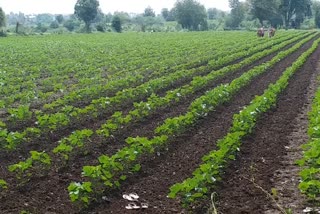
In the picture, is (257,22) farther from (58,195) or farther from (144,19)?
(58,195)

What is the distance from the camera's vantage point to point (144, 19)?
13550 centimetres

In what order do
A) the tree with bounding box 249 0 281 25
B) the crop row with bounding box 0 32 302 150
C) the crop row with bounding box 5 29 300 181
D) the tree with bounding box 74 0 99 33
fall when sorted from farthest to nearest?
the tree with bounding box 74 0 99 33, the tree with bounding box 249 0 281 25, the crop row with bounding box 0 32 302 150, the crop row with bounding box 5 29 300 181

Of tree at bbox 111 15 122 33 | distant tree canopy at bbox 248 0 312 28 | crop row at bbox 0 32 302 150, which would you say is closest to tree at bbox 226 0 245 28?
distant tree canopy at bbox 248 0 312 28

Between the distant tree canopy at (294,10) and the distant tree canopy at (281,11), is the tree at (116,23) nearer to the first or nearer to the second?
the distant tree canopy at (281,11)

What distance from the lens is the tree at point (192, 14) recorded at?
345 feet

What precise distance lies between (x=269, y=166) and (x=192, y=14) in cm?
9955

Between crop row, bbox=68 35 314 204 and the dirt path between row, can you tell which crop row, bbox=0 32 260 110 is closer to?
crop row, bbox=68 35 314 204

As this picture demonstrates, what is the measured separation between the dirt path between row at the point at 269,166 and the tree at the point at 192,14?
93.6 metres

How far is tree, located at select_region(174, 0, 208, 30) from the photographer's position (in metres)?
105

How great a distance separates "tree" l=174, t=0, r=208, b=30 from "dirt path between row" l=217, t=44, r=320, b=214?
93.6 metres

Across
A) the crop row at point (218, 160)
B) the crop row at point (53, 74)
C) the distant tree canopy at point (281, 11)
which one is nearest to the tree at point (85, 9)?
the distant tree canopy at point (281, 11)

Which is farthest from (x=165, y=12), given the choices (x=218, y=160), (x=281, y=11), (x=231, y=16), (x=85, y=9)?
(x=218, y=160)

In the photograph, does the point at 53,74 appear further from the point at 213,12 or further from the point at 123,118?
the point at 213,12

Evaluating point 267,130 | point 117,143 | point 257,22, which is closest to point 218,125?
point 267,130
